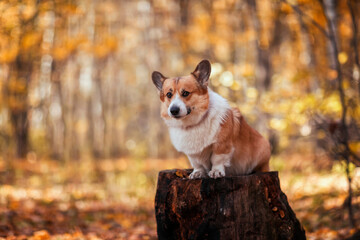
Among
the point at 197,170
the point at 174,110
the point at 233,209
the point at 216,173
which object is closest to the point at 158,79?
the point at 174,110

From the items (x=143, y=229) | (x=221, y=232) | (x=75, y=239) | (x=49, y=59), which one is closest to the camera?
(x=221, y=232)

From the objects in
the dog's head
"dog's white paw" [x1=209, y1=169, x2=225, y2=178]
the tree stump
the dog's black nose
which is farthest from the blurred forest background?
the dog's black nose

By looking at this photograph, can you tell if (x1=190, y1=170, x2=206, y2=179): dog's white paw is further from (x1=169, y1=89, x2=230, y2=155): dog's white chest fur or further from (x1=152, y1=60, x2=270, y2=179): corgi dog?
(x1=169, y1=89, x2=230, y2=155): dog's white chest fur

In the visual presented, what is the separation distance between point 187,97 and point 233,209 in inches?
43.7

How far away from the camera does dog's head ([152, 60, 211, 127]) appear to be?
10.1 feet

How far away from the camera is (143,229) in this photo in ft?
17.4

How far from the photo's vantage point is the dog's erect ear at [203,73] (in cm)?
327

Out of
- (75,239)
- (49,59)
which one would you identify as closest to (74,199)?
(75,239)

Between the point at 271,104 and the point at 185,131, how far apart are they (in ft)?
14.9

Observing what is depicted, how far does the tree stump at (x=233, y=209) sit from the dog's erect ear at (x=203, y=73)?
3.17 feet

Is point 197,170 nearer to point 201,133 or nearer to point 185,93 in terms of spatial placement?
point 201,133

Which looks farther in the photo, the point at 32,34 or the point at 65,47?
the point at 65,47

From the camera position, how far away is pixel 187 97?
3.11 meters

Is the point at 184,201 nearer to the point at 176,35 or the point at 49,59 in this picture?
the point at 176,35
